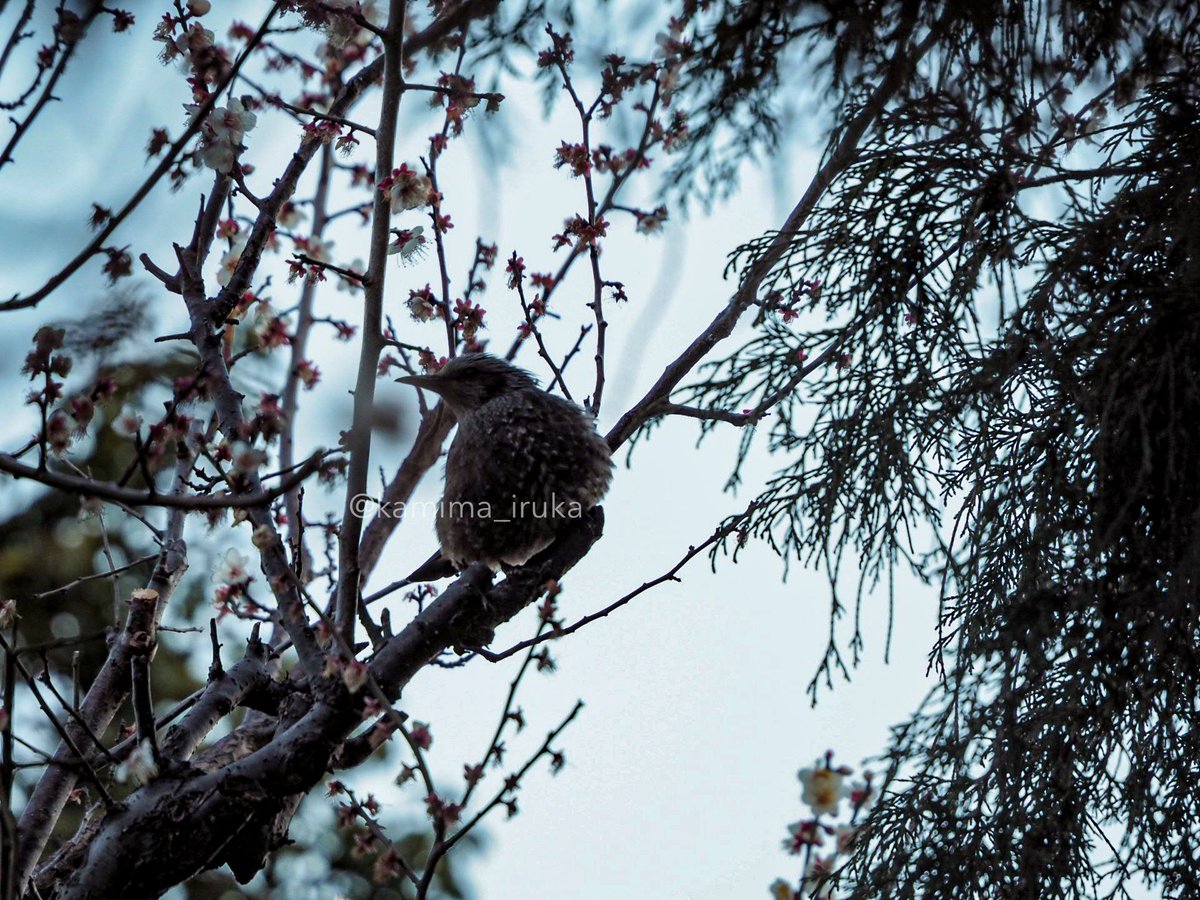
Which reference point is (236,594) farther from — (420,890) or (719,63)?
(719,63)

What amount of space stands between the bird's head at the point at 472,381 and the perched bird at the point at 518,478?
6 centimetres

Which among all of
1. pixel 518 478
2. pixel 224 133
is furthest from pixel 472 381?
pixel 224 133

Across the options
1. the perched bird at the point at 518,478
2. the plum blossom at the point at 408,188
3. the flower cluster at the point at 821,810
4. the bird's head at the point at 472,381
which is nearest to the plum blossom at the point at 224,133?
the plum blossom at the point at 408,188

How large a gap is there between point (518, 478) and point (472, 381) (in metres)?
0.45

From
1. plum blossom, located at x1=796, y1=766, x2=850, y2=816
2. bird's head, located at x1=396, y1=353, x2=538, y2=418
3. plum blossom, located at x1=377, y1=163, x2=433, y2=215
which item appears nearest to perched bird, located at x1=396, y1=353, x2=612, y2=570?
bird's head, located at x1=396, y1=353, x2=538, y2=418

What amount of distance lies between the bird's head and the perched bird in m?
0.06

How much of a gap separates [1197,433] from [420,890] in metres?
1.62

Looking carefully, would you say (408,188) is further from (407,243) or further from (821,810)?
(821,810)

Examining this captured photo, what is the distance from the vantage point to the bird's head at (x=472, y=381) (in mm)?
3742

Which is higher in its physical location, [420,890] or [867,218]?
[867,218]

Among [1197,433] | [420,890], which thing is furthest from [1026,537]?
[420,890]

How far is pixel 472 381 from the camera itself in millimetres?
3752

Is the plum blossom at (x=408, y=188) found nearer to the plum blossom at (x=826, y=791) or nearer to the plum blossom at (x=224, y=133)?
the plum blossom at (x=224, y=133)

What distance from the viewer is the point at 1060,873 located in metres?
2.19
